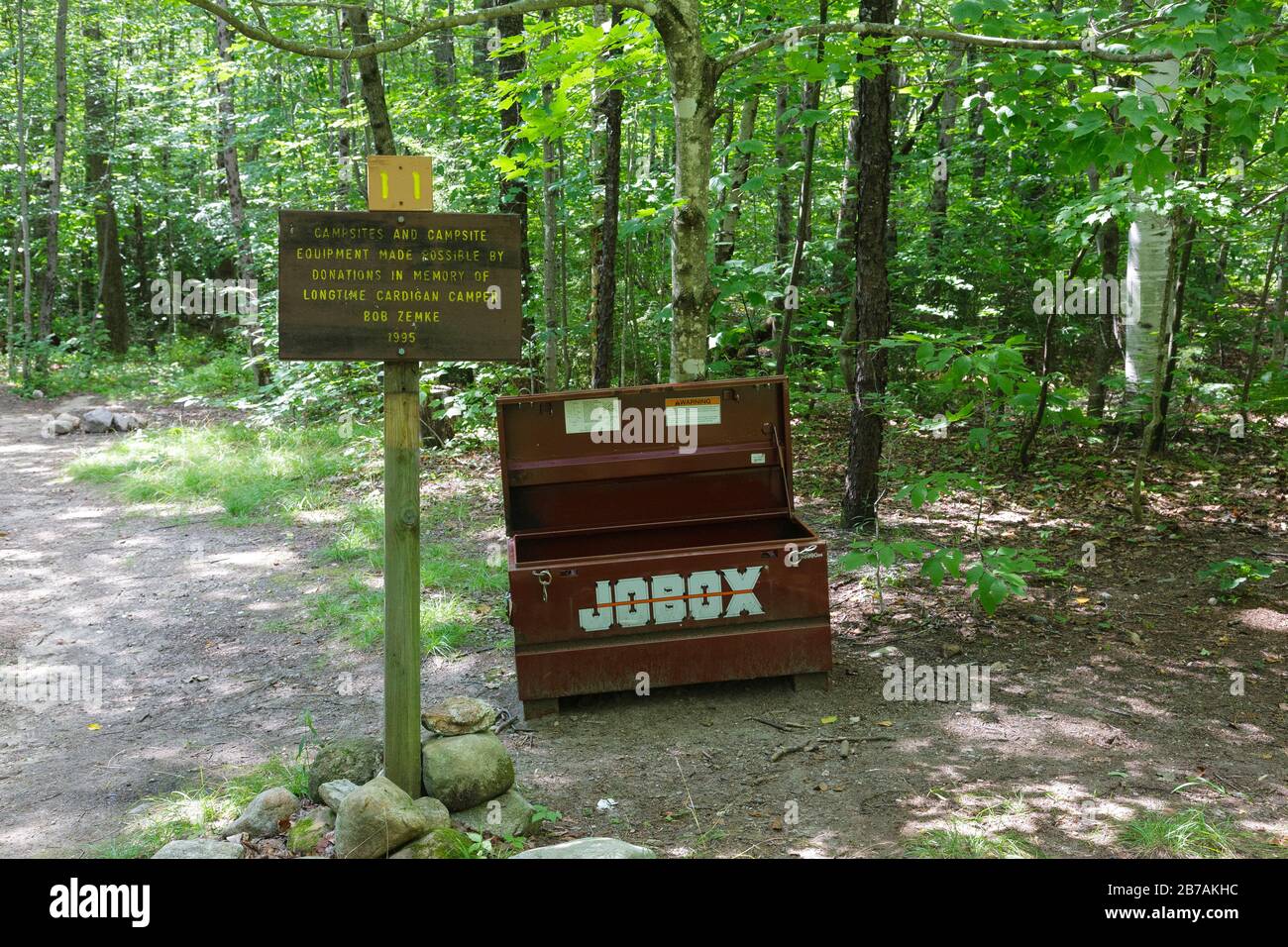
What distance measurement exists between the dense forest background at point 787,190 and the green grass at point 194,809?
3.56 metres

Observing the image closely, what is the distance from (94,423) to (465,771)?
47.2 feet

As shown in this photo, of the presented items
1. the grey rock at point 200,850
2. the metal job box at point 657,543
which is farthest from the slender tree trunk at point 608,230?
the grey rock at point 200,850

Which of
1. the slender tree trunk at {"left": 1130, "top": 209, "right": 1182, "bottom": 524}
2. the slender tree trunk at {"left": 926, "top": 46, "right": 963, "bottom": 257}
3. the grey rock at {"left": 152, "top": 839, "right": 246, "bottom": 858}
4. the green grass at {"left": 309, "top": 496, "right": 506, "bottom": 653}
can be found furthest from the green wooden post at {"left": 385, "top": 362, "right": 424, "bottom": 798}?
the slender tree trunk at {"left": 926, "top": 46, "right": 963, "bottom": 257}

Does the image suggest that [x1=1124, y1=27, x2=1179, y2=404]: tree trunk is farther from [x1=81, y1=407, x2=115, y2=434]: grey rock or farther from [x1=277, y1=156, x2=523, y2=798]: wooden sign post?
[x1=81, y1=407, x2=115, y2=434]: grey rock

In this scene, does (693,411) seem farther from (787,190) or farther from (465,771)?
(787,190)

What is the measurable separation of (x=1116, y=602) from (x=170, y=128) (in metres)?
23.7

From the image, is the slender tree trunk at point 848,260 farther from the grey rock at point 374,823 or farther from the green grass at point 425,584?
the grey rock at point 374,823

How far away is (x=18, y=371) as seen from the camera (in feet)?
66.8

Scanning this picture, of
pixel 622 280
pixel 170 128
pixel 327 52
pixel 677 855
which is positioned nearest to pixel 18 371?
pixel 170 128

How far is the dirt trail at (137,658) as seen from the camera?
4766mm

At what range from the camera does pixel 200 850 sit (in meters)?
3.60

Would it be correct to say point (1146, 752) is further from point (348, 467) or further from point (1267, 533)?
point (348, 467)

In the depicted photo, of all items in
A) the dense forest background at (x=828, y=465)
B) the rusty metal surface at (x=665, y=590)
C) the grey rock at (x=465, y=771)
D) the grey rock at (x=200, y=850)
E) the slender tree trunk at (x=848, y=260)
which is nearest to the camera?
the grey rock at (x=200, y=850)

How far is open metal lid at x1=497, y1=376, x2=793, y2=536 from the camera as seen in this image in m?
6.22
